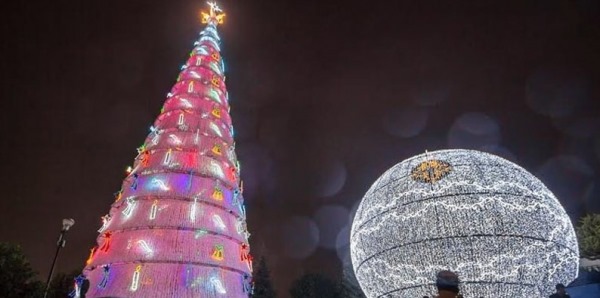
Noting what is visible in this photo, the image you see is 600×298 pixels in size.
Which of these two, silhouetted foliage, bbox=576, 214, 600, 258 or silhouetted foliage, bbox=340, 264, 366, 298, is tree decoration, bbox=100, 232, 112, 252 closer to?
silhouetted foliage, bbox=576, 214, 600, 258

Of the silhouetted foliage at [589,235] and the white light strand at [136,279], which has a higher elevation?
the silhouetted foliage at [589,235]

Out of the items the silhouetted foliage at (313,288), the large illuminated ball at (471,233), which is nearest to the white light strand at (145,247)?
the large illuminated ball at (471,233)

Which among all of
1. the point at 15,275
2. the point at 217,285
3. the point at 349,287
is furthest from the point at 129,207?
the point at 349,287

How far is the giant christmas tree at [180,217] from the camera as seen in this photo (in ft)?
43.9

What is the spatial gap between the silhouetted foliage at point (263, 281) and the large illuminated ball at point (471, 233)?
111 feet

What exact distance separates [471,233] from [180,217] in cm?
1041

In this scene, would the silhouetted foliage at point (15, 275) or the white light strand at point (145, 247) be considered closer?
the white light strand at point (145, 247)

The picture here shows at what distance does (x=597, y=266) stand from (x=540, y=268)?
1194 cm

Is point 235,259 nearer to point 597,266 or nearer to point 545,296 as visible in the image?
point 545,296

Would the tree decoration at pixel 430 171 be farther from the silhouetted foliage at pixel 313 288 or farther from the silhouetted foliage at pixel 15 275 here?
the silhouetted foliage at pixel 313 288

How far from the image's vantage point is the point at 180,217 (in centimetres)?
1456

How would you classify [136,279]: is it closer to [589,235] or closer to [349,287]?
[589,235]

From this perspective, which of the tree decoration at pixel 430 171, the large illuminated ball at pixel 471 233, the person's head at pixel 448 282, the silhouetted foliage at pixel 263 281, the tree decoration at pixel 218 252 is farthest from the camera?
the silhouetted foliage at pixel 263 281

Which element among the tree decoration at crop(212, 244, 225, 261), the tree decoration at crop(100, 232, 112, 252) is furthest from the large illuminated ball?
the tree decoration at crop(100, 232, 112, 252)
